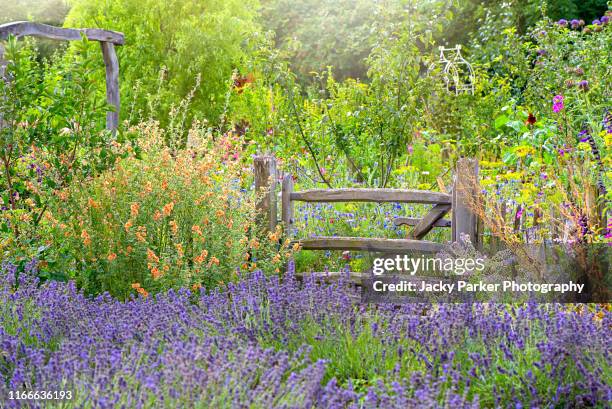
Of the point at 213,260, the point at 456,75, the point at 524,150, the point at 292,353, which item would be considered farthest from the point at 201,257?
the point at 456,75

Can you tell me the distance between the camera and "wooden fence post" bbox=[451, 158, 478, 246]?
6.11 m

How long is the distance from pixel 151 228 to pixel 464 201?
7.54 feet

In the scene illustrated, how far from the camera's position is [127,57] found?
1233 centimetres

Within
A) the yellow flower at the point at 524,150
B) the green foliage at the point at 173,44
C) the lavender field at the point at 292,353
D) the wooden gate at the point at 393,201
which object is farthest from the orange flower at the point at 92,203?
the green foliage at the point at 173,44

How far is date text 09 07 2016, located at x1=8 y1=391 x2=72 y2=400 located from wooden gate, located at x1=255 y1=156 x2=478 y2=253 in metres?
3.28

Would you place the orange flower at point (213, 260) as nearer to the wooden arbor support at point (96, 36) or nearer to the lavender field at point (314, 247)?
the lavender field at point (314, 247)

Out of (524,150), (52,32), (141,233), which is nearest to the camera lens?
(141,233)

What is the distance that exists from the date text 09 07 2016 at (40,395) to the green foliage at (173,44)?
916 centimetres

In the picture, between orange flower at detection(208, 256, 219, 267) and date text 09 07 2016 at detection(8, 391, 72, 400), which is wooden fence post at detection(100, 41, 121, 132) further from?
date text 09 07 2016 at detection(8, 391, 72, 400)

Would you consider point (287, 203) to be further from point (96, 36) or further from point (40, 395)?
point (40, 395)

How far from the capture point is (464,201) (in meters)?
6.15

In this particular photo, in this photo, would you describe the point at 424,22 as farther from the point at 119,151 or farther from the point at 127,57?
the point at 127,57

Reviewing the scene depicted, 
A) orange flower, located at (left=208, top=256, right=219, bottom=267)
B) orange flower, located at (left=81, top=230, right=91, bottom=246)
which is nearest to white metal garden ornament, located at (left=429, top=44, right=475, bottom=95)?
orange flower, located at (left=208, top=256, right=219, bottom=267)

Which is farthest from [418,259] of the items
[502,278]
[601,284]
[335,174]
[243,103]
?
[243,103]
